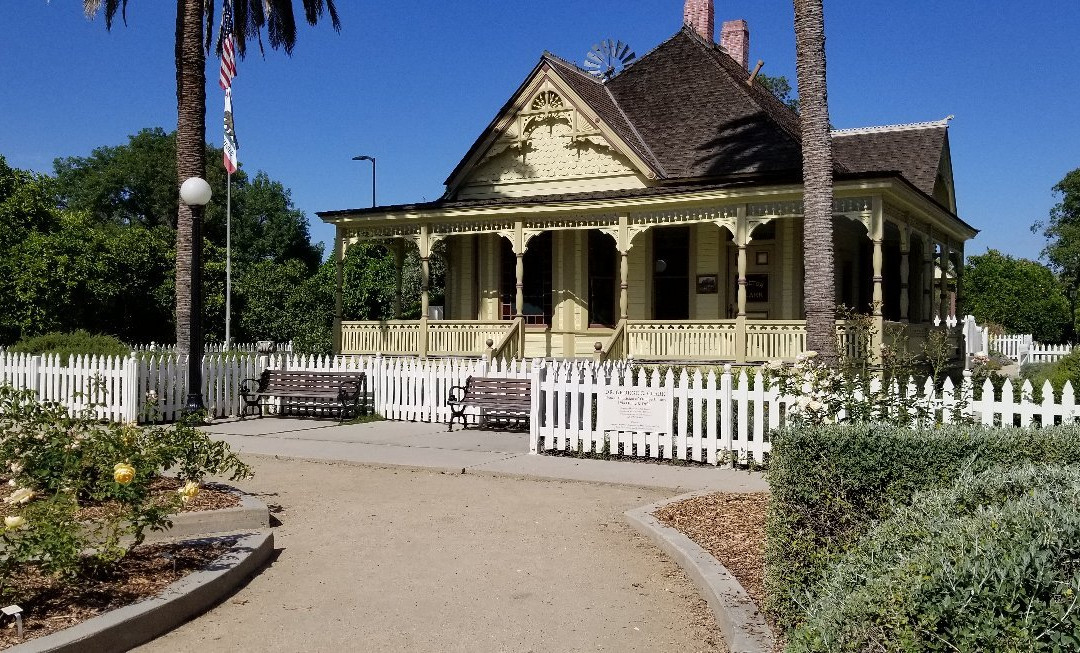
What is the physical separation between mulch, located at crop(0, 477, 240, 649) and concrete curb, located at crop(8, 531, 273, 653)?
0.32 ft

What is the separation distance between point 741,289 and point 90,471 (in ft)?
43.6

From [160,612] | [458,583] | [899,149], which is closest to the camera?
[160,612]

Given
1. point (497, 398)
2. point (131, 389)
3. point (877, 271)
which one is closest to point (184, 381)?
point (131, 389)

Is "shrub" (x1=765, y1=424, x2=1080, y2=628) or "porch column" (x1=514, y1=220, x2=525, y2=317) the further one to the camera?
"porch column" (x1=514, y1=220, x2=525, y2=317)

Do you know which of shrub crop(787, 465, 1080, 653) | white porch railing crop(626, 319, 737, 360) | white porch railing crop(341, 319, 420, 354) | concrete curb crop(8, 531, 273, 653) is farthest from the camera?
white porch railing crop(341, 319, 420, 354)

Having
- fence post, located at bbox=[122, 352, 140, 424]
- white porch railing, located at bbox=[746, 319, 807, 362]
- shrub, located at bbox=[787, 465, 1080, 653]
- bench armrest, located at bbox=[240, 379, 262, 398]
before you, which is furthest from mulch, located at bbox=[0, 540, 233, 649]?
white porch railing, located at bbox=[746, 319, 807, 362]

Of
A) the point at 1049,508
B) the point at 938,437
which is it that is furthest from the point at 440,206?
the point at 1049,508

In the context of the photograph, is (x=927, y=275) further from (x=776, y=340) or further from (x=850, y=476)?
(x=850, y=476)

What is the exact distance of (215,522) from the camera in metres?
7.05

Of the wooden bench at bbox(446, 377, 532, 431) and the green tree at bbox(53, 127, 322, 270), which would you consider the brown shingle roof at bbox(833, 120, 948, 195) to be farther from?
the green tree at bbox(53, 127, 322, 270)

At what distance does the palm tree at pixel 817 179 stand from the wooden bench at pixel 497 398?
464 cm

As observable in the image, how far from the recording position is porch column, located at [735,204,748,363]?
59.3 ft

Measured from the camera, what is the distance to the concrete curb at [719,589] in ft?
15.1

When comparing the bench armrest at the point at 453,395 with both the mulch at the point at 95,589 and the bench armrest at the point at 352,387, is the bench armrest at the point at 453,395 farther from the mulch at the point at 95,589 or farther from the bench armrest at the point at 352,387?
the mulch at the point at 95,589
